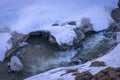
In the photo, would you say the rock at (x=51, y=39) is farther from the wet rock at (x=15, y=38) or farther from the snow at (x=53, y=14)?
the wet rock at (x=15, y=38)

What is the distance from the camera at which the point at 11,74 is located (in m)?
13.6

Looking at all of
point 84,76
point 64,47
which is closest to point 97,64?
point 84,76

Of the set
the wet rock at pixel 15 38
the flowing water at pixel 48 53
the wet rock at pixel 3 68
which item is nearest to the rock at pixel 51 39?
the flowing water at pixel 48 53

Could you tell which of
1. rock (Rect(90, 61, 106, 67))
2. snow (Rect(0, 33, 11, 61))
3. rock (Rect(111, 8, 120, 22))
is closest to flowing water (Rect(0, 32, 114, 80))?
snow (Rect(0, 33, 11, 61))

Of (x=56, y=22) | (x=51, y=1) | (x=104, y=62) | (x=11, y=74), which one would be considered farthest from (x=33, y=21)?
(x=104, y=62)

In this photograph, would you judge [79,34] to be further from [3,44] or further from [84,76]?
[84,76]

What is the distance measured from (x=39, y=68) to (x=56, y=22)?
12.7ft

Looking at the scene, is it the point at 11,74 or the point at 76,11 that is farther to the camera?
the point at 76,11

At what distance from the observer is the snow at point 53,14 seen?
16.0 meters

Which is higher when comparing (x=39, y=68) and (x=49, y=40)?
(x=49, y=40)

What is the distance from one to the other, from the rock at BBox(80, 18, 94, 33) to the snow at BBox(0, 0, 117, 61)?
237 mm

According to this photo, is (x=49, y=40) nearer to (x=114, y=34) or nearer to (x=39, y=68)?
(x=39, y=68)

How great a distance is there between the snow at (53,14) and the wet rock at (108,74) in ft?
19.2

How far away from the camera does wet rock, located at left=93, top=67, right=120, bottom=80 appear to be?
29.1 feet
